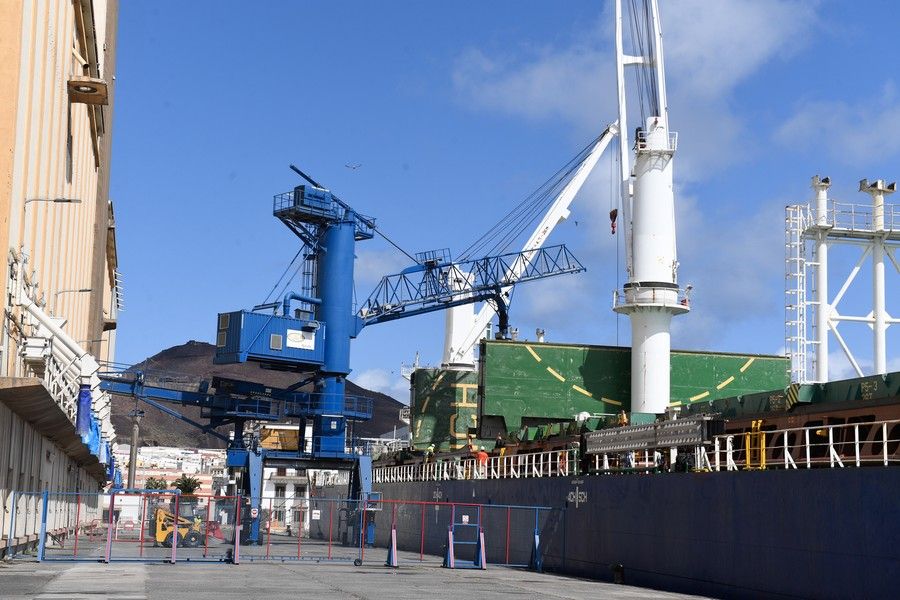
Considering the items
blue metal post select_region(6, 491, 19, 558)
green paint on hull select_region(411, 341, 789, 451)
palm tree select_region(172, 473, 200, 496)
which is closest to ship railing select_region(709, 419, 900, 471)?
blue metal post select_region(6, 491, 19, 558)

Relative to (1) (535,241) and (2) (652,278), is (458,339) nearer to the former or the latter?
(1) (535,241)

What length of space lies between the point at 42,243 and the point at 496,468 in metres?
26.7

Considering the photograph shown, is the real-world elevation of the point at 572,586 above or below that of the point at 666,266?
below

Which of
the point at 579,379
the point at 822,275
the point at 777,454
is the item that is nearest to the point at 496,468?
the point at 579,379

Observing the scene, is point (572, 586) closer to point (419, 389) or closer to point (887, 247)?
point (887, 247)

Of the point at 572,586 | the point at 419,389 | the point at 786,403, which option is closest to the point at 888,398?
the point at 786,403

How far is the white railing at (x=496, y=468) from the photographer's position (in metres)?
41.9

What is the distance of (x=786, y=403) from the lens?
1319 inches

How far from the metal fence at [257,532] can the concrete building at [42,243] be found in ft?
4.07

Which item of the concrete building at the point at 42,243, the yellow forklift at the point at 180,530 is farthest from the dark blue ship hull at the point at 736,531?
the concrete building at the point at 42,243

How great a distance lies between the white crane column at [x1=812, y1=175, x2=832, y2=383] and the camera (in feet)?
170

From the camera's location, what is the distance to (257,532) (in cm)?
4897

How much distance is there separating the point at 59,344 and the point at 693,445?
17.7 metres

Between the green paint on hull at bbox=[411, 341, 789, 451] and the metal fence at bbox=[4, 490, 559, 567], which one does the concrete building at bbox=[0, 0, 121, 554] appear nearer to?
the metal fence at bbox=[4, 490, 559, 567]
